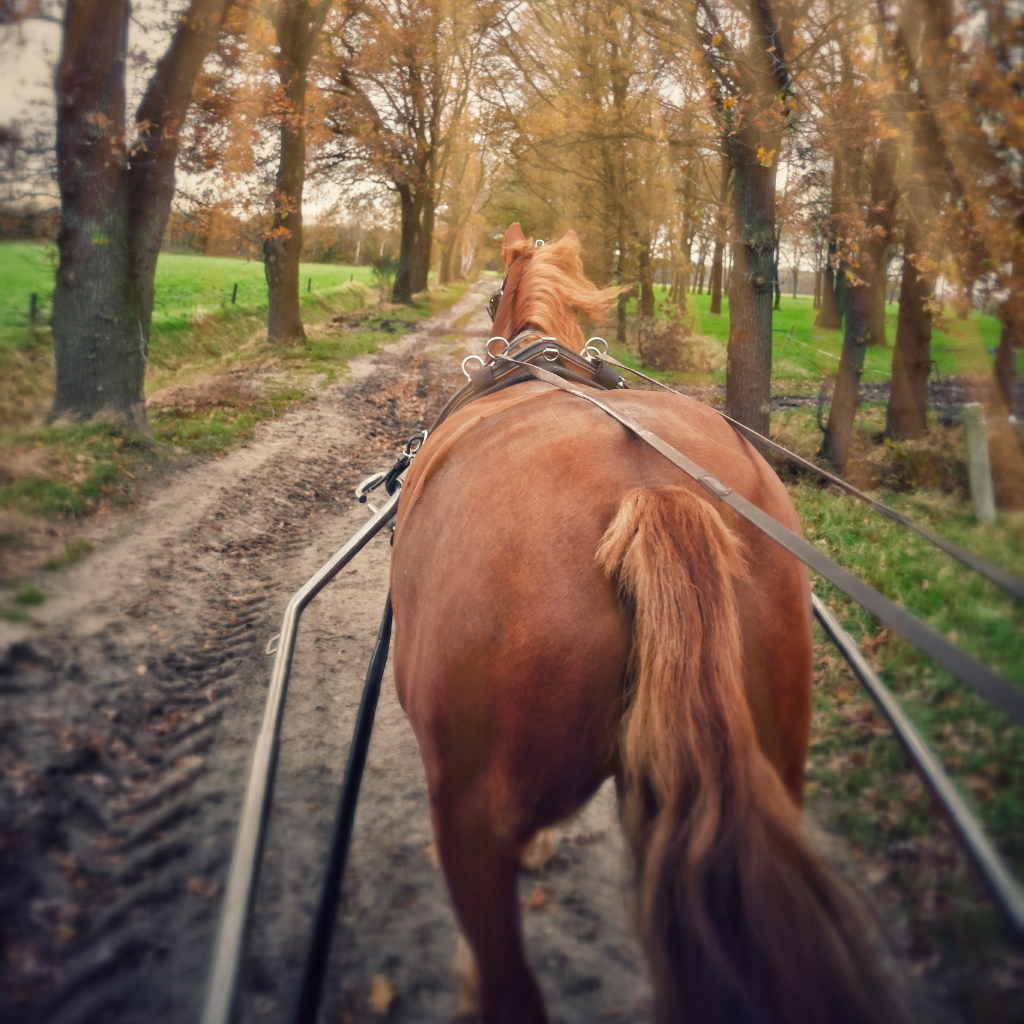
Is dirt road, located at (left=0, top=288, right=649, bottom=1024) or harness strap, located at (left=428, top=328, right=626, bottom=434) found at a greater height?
harness strap, located at (left=428, top=328, right=626, bottom=434)

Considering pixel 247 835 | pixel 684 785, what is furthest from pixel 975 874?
pixel 247 835

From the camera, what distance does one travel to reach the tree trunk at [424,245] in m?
28.6

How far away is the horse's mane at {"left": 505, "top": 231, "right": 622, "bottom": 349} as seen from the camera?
3.72 meters

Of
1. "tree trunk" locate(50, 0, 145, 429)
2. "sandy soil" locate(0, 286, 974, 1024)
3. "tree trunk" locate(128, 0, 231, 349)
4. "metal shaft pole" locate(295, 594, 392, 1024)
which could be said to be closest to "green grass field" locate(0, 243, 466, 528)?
"tree trunk" locate(50, 0, 145, 429)

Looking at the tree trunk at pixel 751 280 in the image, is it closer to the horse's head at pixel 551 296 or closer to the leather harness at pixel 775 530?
the horse's head at pixel 551 296

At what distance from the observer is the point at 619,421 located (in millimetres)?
1702

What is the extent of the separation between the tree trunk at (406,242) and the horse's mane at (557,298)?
22.1 metres

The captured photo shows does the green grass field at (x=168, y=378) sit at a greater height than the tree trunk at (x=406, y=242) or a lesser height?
lesser

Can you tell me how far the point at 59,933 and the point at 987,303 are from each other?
3475mm

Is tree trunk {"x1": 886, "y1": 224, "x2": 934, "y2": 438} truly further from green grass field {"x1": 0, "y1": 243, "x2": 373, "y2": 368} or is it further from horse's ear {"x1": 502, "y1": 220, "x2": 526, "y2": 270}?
green grass field {"x1": 0, "y1": 243, "x2": 373, "y2": 368}

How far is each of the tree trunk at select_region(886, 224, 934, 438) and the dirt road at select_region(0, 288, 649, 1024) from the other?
250 inches

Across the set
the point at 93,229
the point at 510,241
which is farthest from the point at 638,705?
the point at 93,229

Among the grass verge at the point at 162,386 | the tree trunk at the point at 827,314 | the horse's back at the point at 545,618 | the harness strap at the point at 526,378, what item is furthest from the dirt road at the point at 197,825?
the tree trunk at the point at 827,314

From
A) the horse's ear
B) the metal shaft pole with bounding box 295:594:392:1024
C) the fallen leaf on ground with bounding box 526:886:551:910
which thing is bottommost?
the fallen leaf on ground with bounding box 526:886:551:910
